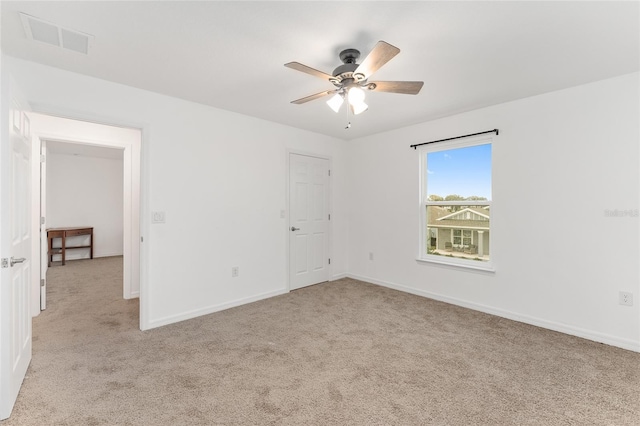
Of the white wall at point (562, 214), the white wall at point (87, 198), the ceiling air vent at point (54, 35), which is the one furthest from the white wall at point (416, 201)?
the white wall at point (87, 198)

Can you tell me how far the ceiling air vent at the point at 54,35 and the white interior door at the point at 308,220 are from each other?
2680 mm

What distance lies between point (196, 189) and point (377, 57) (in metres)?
2.54

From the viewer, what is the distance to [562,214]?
3100mm

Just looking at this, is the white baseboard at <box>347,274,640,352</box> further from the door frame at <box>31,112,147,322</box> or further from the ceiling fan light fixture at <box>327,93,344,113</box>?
the door frame at <box>31,112,147,322</box>

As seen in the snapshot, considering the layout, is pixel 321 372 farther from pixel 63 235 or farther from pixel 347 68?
pixel 63 235

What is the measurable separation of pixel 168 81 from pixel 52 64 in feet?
2.90

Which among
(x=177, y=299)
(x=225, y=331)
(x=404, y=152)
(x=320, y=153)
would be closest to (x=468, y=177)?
(x=404, y=152)

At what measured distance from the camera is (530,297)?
3.31 meters

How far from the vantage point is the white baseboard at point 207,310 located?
10.6 ft

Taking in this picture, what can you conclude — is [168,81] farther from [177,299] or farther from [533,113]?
[533,113]

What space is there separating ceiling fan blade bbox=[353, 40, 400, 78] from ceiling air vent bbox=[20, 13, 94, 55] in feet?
6.30

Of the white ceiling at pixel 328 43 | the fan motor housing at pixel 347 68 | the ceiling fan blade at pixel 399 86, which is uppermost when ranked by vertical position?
the white ceiling at pixel 328 43

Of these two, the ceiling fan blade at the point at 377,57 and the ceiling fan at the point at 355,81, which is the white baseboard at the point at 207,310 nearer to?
the ceiling fan at the point at 355,81

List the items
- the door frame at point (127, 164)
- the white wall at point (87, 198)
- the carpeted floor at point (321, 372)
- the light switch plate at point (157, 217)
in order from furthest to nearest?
the white wall at point (87, 198) < the door frame at point (127, 164) < the light switch plate at point (157, 217) < the carpeted floor at point (321, 372)
